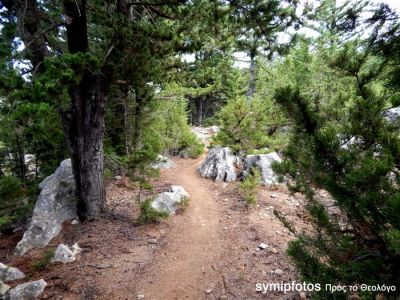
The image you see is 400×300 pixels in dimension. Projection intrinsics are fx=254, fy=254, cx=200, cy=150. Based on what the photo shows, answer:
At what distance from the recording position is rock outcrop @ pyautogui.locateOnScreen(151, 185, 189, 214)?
7295 millimetres

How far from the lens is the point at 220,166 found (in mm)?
10688

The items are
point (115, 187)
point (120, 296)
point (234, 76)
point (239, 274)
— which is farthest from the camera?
point (234, 76)

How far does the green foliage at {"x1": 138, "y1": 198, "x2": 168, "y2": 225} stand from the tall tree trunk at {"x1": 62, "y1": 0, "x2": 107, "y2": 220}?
122cm

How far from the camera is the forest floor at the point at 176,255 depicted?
452cm

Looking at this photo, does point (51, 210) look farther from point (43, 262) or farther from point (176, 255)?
point (176, 255)

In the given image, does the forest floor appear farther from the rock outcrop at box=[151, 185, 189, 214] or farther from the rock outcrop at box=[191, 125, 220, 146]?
the rock outcrop at box=[191, 125, 220, 146]

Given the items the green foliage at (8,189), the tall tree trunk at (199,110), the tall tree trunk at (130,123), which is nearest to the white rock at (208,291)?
the tall tree trunk at (130,123)

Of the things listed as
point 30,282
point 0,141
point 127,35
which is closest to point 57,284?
point 30,282

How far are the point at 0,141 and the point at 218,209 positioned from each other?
1136 centimetres

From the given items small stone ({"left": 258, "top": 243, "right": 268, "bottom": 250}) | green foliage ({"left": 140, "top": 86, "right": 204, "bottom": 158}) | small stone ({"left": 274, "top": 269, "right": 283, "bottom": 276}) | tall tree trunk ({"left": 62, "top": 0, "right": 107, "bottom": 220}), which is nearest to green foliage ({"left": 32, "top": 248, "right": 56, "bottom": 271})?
tall tree trunk ({"left": 62, "top": 0, "right": 107, "bottom": 220})

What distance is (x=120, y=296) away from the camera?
4410 mm

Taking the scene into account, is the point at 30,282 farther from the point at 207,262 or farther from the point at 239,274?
the point at 239,274

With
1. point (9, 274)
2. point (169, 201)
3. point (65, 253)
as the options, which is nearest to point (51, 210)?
point (65, 253)

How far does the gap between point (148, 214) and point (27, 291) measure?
287cm
